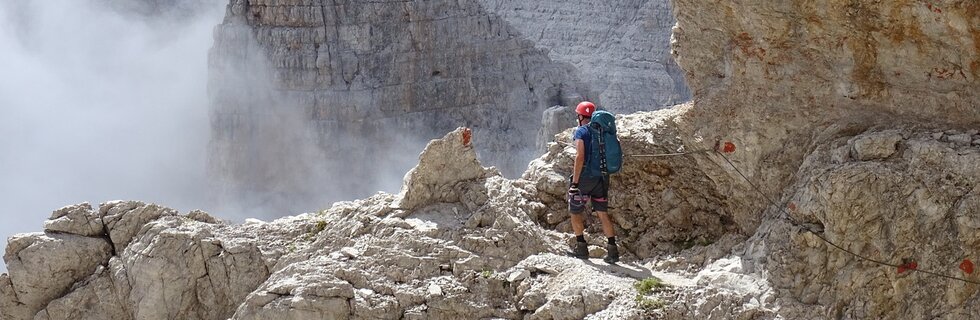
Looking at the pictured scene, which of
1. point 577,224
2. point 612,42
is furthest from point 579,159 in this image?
point 612,42

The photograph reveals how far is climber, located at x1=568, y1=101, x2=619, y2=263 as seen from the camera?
11.7m

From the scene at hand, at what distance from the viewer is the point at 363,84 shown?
49781 millimetres

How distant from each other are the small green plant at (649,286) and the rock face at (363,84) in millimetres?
36789

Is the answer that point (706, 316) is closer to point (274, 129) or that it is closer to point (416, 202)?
point (416, 202)

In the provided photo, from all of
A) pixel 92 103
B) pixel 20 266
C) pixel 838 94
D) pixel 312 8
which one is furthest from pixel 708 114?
pixel 92 103

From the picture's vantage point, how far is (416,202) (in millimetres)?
12273

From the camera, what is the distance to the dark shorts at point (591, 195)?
11789mm

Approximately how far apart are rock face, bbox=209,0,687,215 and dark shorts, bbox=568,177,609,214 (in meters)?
35.9

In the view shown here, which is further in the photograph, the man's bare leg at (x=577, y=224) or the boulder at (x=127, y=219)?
the boulder at (x=127, y=219)

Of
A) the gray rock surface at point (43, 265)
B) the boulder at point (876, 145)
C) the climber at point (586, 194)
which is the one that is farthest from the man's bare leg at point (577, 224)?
the gray rock surface at point (43, 265)

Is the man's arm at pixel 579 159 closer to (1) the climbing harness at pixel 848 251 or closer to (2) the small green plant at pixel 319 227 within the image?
(1) the climbing harness at pixel 848 251

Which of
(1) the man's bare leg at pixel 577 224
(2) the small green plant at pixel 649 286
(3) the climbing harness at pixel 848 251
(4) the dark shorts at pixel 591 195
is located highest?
(3) the climbing harness at pixel 848 251

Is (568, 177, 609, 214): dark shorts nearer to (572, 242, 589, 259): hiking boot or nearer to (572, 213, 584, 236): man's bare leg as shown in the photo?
(572, 213, 584, 236): man's bare leg

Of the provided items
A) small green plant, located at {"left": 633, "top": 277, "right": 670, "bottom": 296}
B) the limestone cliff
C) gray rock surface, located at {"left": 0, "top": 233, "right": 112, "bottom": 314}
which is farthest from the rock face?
small green plant, located at {"left": 633, "top": 277, "right": 670, "bottom": 296}
